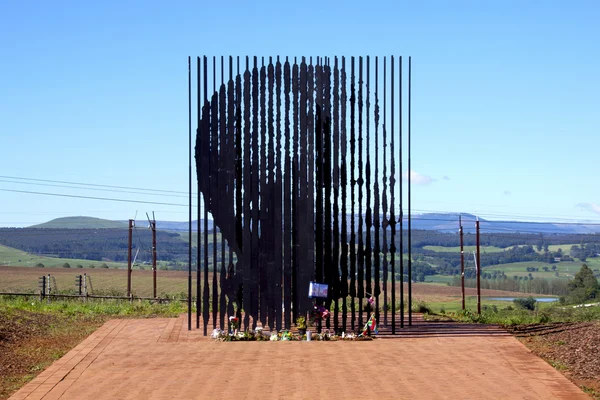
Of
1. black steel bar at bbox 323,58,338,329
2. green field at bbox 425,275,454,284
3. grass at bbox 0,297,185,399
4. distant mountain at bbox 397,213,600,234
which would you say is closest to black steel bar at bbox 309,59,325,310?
black steel bar at bbox 323,58,338,329

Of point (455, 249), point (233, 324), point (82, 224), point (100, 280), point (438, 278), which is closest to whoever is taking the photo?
point (233, 324)

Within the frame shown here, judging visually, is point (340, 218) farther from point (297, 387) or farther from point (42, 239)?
point (42, 239)

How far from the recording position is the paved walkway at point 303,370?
9.25 meters

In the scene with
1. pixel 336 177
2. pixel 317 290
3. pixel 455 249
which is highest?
pixel 336 177

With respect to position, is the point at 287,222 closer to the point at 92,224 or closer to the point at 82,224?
the point at 92,224

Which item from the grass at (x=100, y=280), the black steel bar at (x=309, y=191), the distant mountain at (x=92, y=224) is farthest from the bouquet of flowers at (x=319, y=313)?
the distant mountain at (x=92, y=224)

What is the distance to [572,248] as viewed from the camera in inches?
4464

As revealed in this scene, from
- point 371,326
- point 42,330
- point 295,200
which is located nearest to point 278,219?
point 295,200

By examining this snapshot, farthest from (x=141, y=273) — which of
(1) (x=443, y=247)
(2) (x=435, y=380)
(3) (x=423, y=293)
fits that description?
(2) (x=435, y=380)

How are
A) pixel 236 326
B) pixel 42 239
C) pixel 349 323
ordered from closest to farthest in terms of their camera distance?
pixel 236 326, pixel 349 323, pixel 42 239

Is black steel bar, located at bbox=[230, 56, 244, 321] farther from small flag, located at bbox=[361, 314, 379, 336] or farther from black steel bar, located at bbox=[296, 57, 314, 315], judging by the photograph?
small flag, located at bbox=[361, 314, 379, 336]

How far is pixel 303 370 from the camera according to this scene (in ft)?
34.5

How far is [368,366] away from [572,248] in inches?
4254

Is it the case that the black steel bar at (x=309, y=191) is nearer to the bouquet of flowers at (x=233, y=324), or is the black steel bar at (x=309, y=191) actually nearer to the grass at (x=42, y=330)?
the bouquet of flowers at (x=233, y=324)
